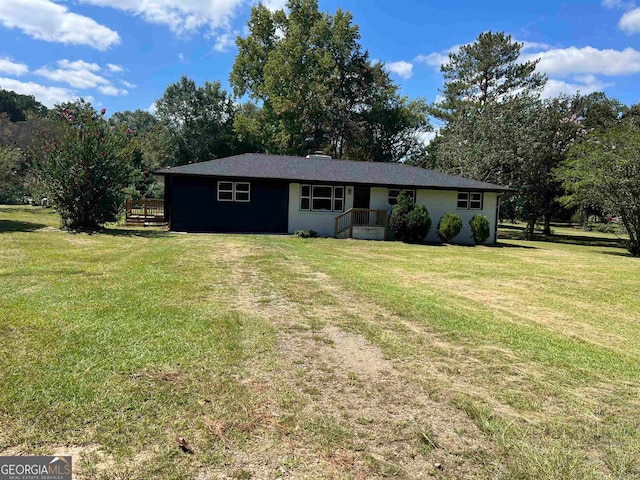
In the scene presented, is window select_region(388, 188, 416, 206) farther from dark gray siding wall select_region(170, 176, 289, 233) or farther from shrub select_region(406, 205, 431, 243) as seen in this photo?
dark gray siding wall select_region(170, 176, 289, 233)

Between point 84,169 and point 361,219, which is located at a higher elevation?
point 84,169

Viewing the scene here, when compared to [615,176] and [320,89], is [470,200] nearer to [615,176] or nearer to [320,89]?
[615,176]

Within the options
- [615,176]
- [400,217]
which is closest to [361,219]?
[400,217]

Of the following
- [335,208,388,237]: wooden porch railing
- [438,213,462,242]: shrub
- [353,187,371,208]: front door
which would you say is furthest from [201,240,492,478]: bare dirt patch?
[353,187,371,208]: front door

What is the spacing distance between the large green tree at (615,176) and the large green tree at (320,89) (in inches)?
748

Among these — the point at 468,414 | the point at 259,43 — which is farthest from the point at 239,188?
the point at 259,43

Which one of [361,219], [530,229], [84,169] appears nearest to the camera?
[84,169]

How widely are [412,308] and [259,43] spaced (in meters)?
37.5

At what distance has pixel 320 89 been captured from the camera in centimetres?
3162

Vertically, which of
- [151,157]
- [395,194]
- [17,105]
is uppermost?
[17,105]

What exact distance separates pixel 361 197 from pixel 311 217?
255 cm

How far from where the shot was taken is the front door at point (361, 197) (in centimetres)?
1845

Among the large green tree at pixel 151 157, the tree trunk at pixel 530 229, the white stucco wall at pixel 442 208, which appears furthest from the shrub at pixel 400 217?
the large green tree at pixel 151 157

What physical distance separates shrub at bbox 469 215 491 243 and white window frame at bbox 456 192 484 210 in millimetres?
1072
